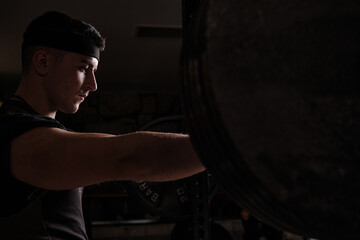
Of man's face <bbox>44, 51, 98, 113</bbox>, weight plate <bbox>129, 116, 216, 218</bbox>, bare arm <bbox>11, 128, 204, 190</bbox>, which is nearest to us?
bare arm <bbox>11, 128, 204, 190</bbox>

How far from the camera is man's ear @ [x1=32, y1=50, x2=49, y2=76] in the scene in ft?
3.43

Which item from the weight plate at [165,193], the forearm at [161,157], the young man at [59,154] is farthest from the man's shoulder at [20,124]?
the weight plate at [165,193]

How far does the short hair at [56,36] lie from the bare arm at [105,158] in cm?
49

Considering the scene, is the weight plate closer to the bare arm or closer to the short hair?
the short hair

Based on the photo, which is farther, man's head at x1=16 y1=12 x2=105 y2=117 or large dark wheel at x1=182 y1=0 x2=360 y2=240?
man's head at x1=16 y1=12 x2=105 y2=117

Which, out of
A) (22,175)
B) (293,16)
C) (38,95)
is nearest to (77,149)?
(22,175)

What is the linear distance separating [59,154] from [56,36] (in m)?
0.55

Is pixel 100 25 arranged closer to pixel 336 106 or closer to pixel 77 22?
pixel 77 22

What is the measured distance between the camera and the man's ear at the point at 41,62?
3.43ft

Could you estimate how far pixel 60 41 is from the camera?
41.6 inches

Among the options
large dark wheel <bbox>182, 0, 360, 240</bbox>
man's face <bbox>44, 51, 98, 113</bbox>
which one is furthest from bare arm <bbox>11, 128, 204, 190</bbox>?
man's face <bbox>44, 51, 98, 113</bbox>

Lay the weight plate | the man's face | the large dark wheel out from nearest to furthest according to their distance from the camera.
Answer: the large dark wheel
the man's face
the weight plate

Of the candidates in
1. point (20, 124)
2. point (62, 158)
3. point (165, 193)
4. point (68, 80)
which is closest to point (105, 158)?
point (62, 158)

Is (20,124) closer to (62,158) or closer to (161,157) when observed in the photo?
(62,158)
